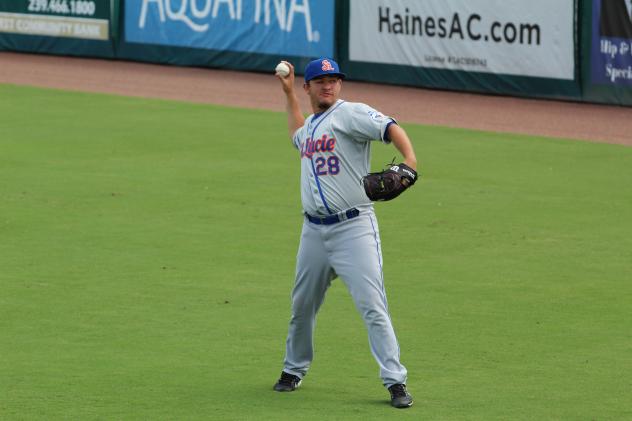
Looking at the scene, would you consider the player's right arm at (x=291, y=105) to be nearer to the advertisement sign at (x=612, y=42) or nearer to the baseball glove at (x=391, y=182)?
the baseball glove at (x=391, y=182)

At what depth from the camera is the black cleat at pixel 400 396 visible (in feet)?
25.2

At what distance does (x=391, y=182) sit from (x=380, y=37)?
60.8ft

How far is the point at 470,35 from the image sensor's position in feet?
79.5

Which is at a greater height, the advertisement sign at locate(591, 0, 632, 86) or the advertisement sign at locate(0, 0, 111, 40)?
the advertisement sign at locate(591, 0, 632, 86)

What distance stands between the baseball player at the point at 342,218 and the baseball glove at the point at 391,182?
3 cm

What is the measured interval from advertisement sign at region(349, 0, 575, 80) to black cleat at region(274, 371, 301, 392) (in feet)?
52.5

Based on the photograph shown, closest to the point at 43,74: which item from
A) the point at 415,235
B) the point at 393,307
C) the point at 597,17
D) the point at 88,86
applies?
the point at 88,86

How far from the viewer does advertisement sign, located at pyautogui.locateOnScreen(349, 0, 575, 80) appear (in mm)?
23266

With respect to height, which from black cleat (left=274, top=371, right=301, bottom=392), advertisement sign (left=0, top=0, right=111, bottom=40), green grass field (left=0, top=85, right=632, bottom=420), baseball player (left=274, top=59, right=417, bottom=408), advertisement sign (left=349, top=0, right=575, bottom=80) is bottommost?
advertisement sign (left=0, top=0, right=111, bottom=40)

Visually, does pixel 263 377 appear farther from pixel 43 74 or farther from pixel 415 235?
pixel 43 74

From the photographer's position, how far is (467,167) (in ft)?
56.2

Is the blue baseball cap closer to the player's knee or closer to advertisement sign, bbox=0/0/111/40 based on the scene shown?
the player's knee

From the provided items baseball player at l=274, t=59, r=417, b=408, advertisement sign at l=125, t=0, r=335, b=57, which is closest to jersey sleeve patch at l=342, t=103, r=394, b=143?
baseball player at l=274, t=59, r=417, b=408

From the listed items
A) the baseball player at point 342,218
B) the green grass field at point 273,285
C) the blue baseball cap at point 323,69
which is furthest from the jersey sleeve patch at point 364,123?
the green grass field at point 273,285
